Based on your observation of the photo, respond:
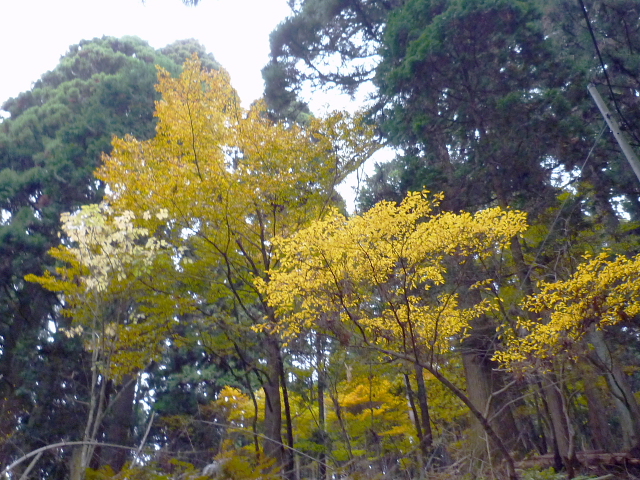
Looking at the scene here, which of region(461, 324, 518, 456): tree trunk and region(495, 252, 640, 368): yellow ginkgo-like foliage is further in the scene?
region(461, 324, 518, 456): tree trunk

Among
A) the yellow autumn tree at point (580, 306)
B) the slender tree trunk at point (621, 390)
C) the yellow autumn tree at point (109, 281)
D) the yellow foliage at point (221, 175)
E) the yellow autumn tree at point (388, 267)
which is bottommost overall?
the slender tree trunk at point (621, 390)

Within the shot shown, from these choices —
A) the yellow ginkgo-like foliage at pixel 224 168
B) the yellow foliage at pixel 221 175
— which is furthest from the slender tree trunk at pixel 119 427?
the yellow ginkgo-like foliage at pixel 224 168

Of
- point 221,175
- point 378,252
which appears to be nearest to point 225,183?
point 221,175

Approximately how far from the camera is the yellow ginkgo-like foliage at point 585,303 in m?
5.14

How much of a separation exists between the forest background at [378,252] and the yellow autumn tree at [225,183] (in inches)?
1.4

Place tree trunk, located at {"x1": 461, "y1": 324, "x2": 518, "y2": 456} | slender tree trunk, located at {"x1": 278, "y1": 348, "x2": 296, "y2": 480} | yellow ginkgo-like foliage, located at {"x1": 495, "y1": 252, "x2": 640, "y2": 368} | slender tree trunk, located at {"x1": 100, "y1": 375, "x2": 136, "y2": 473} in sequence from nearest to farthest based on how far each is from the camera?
1. yellow ginkgo-like foliage, located at {"x1": 495, "y1": 252, "x2": 640, "y2": 368}
2. slender tree trunk, located at {"x1": 278, "y1": 348, "x2": 296, "y2": 480}
3. tree trunk, located at {"x1": 461, "y1": 324, "x2": 518, "y2": 456}
4. slender tree trunk, located at {"x1": 100, "y1": 375, "x2": 136, "y2": 473}

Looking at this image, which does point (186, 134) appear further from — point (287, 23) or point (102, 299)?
point (287, 23)

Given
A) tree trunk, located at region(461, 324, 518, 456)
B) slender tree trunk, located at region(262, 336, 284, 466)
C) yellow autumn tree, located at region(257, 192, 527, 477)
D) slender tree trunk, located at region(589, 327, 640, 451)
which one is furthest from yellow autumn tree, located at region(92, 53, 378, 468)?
slender tree trunk, located at region(589, 327, 640, 451)

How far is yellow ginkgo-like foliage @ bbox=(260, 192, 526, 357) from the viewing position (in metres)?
4.97

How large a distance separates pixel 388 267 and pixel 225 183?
3.11 m

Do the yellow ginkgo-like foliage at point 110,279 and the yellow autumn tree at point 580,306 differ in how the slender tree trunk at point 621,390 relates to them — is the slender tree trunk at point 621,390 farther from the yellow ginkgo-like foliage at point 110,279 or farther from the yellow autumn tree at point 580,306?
the yellow ginkgo-like foliage at point 110,279

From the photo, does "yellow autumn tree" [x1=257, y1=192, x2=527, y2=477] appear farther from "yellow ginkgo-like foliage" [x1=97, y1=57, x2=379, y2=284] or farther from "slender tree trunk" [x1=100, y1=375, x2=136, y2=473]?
"slender tree trunk" [x1=100, y1=375, x2=136, y2=473]

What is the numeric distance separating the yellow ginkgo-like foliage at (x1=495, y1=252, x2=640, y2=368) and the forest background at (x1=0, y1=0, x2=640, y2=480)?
29 mm

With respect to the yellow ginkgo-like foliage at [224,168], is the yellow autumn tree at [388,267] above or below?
below
